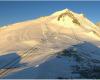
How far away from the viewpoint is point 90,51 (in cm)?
2633

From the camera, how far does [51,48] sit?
88.4 ft

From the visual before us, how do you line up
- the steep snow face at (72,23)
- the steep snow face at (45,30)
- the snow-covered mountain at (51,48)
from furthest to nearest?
the steep snow face at (72,23), the steep snow face at (45,30), the snow-covered mountain at (51,48)

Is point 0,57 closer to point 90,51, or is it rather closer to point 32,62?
point 32,62

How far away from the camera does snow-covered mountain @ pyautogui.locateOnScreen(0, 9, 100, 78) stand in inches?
752

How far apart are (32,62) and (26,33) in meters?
12.4

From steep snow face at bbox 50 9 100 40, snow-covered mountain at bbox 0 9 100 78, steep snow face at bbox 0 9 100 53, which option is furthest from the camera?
steep snow face at bbox 50 9 100 40

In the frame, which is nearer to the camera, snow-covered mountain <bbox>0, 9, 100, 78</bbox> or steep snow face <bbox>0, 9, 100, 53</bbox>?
snow-covered mountain <bbox>0, 9, 100, 78</bbox>

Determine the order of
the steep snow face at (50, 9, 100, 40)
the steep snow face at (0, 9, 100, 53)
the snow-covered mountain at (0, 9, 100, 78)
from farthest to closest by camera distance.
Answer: the steep snow face at (50, 9, 100, 40) → the steep snow face at (0, 9, 100, 53) → the snow-covered mountain at (0, 9, 100, 78)

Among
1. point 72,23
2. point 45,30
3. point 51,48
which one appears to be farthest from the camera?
point 72,23

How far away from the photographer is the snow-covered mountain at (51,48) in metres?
19.1

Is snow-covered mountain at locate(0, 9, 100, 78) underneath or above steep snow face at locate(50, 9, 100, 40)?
underneath

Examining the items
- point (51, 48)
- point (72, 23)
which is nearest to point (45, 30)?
point (72, 23)

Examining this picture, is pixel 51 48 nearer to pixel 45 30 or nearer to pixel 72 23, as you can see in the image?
pixel 45 30

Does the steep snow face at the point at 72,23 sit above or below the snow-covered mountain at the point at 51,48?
above
